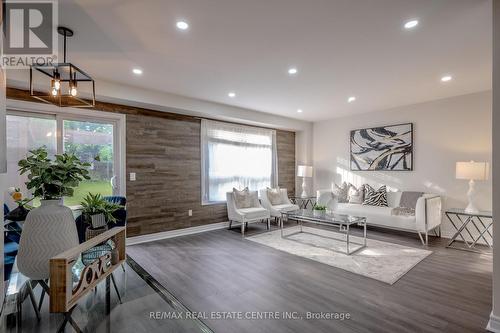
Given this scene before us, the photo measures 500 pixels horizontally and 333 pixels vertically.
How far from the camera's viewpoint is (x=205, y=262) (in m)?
3.49

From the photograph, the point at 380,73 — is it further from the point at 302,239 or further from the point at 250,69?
the point at 302,239

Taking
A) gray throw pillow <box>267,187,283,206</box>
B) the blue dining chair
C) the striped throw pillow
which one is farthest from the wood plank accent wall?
the striped throw pillow

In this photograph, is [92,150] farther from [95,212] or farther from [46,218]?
[46,218]

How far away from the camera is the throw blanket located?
4.64 metres

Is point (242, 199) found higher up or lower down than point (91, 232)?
lower down

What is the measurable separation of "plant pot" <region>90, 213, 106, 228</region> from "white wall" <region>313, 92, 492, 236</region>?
18.4ft

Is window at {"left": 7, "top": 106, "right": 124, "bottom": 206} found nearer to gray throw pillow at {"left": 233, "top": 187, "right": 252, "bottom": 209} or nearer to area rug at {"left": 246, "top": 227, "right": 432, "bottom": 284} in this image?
gray throw pillow at {"left": 233, "top": 187, "right": 252, "bottom": 209}

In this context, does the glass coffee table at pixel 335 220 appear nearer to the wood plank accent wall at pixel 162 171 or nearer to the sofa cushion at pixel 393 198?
the sofa cushion at pixel 393 198

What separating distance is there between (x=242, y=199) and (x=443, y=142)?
4139mm

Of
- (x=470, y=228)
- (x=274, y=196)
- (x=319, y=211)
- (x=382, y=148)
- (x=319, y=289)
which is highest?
(x=382, y=148)

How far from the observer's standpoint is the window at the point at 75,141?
3.46 meters

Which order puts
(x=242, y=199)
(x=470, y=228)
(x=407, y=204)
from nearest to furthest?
(x=470, y=228)
(x=407, y=204)
(x=242, y=199)

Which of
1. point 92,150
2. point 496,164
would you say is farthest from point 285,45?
point 92,150

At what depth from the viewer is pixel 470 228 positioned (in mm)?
4488
